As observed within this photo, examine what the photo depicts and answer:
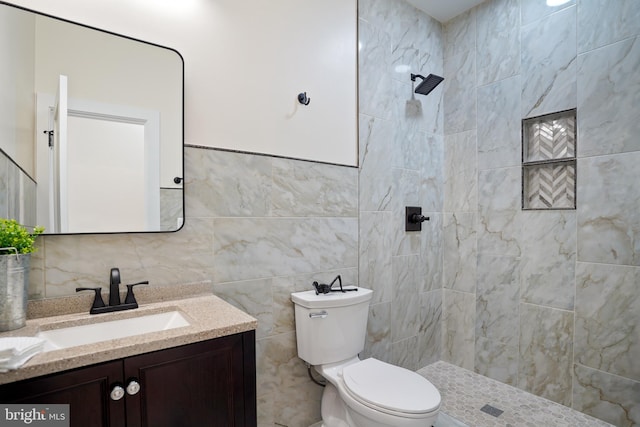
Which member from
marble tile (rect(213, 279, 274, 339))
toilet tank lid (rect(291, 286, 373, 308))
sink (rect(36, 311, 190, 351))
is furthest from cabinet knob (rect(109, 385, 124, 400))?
toilet tank lid (rect(291, 286, 373, 308))

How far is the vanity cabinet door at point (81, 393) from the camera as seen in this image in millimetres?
829

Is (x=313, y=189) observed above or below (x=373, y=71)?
below

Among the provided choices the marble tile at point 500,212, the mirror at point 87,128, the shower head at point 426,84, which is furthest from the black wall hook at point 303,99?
the marble tile at point 500,212

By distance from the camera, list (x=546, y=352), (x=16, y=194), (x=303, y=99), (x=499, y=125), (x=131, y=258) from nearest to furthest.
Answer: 1. (x=16, y=194)
2. (x=131, y=258)
3. (x=303, y=99)
4. (x=546, y=352)
5. (x=499, y=125)

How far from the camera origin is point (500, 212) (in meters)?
2.35

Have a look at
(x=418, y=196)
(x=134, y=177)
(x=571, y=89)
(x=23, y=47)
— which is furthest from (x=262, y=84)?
(x=571, y=89)

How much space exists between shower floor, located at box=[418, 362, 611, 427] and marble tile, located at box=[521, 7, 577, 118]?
6.07ft

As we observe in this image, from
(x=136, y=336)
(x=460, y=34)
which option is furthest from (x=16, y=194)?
(x=460, y=34)

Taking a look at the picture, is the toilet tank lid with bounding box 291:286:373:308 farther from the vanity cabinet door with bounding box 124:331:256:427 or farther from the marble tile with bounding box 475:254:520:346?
the marble tile with bounding box 475:254:520:346

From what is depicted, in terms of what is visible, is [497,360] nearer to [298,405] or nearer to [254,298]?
[298,405]

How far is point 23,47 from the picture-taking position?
3.87 ft

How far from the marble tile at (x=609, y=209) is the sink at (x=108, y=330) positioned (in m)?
2.23

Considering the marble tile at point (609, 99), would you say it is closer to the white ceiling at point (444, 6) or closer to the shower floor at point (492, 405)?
the white ceiling at point (444, 6)

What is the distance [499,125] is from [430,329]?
1.61m
